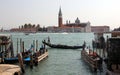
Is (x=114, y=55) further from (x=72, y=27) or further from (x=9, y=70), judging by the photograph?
(x=72, y=27)

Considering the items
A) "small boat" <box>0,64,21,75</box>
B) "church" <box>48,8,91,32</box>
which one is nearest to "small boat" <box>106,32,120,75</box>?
"small boat" <box>0,64,21,75</box>

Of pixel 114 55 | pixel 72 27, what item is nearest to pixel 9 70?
pixel 114 55

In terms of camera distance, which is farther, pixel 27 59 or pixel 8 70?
pixel 27 59

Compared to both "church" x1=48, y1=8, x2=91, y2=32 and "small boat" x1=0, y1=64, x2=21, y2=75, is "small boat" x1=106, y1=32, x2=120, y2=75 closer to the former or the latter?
"small boat" x1=0, y1=64, x2=21, y2=75

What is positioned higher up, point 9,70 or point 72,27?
point 72,27

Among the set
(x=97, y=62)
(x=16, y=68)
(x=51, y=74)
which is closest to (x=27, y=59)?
(x=51, y=74)

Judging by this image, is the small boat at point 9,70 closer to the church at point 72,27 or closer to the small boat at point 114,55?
the small boat at point 114,55

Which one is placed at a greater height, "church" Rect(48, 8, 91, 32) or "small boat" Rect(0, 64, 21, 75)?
"church" Rect(48, 8, 91, 32)

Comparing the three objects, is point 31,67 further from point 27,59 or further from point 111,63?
point 111,63

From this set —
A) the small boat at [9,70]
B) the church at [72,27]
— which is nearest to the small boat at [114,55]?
the small boat at [9,70]

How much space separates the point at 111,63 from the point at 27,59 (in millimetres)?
7345

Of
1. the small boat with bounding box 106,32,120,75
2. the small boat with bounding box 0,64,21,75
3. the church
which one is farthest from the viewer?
the church

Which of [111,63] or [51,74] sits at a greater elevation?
[111,63]

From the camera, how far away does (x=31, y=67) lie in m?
18.4
